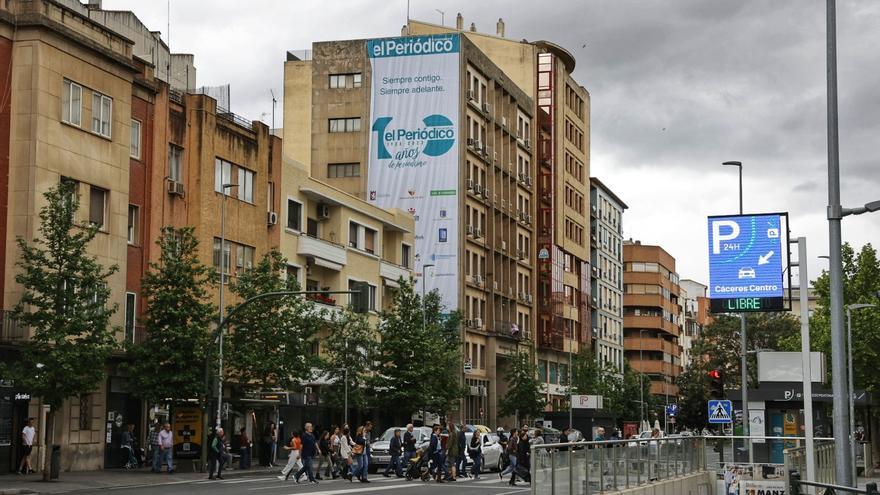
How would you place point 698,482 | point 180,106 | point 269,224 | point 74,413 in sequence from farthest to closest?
point 269,224, point 180,106, point 74,413, point 698,482

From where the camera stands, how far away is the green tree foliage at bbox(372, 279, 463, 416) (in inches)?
2437

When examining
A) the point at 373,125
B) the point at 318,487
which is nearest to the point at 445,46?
the point at 373,125

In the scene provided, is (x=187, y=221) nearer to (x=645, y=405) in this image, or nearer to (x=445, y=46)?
(x=445, y=46)

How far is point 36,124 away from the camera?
4028 cm

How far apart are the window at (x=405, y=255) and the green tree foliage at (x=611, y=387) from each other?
1964 cm

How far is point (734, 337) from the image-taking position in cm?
12412

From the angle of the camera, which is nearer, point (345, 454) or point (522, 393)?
point (345, 454)

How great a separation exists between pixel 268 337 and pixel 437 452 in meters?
9.29

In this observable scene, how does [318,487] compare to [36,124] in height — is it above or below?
below

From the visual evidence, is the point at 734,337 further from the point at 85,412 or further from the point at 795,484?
the point at 795,484

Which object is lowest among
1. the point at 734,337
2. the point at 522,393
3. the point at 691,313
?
the point at 522,393

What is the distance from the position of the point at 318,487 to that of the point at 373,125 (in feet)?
159

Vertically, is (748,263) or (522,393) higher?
(748,263)

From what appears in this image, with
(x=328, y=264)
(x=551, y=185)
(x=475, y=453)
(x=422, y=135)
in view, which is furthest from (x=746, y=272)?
(x=551, y=185)
